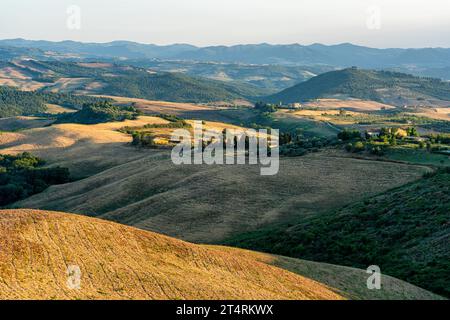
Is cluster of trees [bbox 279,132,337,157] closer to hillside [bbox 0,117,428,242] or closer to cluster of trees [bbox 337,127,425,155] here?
A: cluster of trees [bbox 337,127,425,155]

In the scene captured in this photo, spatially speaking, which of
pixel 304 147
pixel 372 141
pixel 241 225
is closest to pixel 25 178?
pixel 304 147

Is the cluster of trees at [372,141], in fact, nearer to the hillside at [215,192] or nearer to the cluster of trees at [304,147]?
the cluster of trees at [304,147]

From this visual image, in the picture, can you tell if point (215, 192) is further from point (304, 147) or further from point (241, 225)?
point (304, 147)

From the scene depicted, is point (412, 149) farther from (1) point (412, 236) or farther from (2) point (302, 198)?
(1) point (412, 236)

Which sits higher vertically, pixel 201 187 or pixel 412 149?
pixel 412 149

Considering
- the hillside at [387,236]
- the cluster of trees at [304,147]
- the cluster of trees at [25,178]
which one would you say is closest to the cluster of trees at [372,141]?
the cluster of trees at [304,147]
